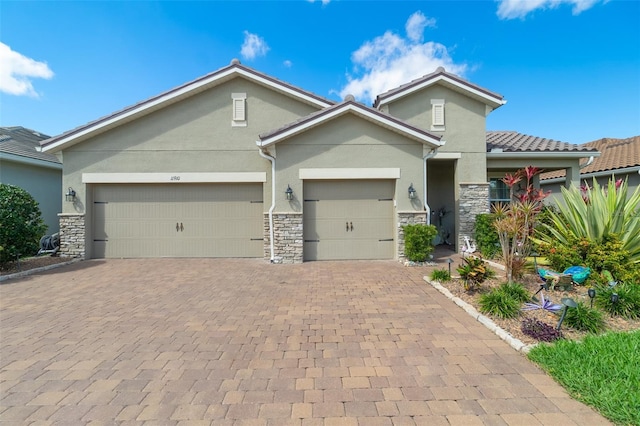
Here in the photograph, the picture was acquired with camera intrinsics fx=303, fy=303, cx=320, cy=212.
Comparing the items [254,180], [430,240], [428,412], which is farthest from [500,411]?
[254,180]

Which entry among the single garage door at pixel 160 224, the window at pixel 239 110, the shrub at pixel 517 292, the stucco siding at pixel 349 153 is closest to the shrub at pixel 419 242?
the stucco siding at pixel 349 153

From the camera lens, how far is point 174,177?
10445mm

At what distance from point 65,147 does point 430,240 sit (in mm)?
12351

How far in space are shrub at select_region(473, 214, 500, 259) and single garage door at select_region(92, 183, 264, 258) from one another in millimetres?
8077

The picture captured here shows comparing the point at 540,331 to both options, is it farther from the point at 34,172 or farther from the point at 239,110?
the point at 34,172

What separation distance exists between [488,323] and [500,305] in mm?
511

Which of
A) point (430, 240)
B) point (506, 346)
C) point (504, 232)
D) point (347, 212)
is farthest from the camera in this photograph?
point (347, 212)

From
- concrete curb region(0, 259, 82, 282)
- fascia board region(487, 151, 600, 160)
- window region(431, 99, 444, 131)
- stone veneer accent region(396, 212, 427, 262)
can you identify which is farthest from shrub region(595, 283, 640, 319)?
concrete curb region(0, 259, 82, 282)

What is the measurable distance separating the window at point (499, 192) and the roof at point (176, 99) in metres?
8.22

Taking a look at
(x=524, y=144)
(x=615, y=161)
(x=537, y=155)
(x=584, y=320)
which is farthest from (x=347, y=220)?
(x=615, y=161)

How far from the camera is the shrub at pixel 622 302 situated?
15.5 ft

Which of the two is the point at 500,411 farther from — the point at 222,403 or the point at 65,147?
the point at 65,147

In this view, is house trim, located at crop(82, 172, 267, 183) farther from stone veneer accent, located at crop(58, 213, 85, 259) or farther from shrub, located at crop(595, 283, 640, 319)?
shrub, located at crop(595, 283, 640, 319)

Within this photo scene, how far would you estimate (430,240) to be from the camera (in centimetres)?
895
